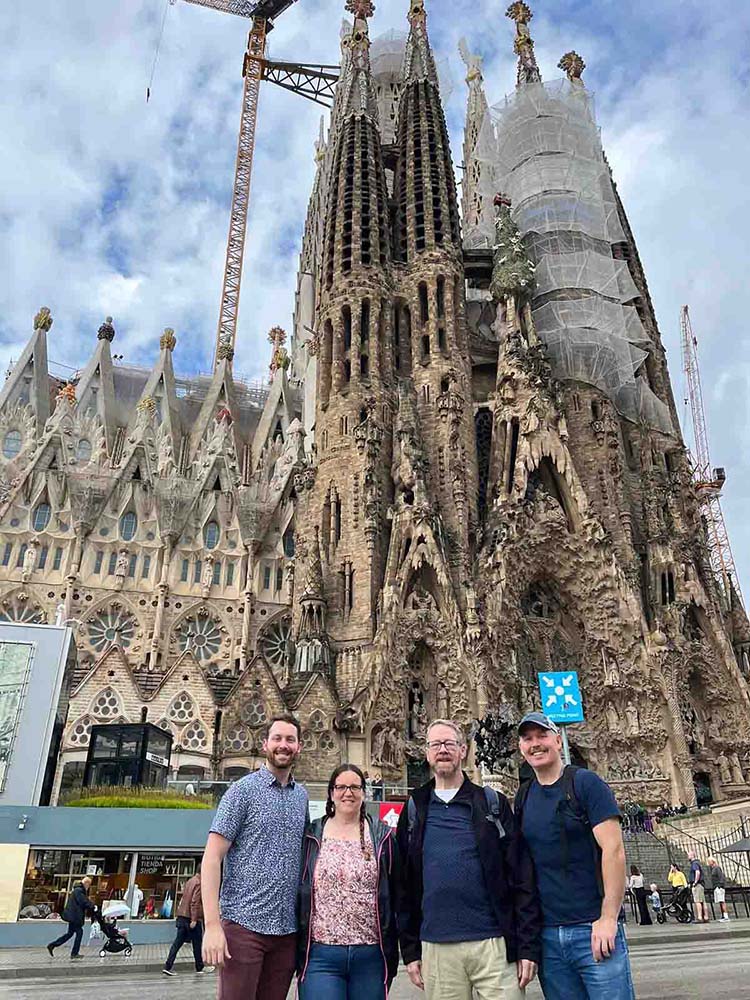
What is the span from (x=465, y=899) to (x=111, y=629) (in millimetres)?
32521

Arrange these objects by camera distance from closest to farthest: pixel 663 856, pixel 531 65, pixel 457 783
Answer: pixel 457 783 < pixel 663 856 < pixel 531 65

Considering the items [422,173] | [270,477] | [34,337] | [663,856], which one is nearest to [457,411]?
[270,477]

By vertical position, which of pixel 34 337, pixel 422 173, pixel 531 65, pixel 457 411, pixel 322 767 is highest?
pixel 531 65

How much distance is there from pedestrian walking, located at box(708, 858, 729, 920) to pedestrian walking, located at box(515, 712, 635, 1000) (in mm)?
13986

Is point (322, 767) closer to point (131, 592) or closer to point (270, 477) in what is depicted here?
point (131, 592)

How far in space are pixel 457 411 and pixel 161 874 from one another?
2280cm

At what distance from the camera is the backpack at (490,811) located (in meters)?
3.74

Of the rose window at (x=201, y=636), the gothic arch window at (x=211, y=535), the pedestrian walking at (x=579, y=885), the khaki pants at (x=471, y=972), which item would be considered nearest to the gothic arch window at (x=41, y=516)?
the gothic arch window at (x=211, y=535)

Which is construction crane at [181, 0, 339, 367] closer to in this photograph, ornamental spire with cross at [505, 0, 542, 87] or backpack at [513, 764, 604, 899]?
ornamental spire with cross at [505, 0, 542, 87]

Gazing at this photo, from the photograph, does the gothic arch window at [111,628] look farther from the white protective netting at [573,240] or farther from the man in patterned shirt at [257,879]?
the man in patterned shirt at [257,879]

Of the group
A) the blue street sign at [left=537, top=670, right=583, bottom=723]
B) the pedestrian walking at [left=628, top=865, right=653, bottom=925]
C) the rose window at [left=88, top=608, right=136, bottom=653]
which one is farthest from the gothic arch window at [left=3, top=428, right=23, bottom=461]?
the pedestrian walking at [left=628, top=865, right=653, bottom=925]

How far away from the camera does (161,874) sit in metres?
15.9

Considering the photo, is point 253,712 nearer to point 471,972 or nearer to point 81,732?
point 81,732

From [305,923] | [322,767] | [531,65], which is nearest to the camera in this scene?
[305,923]
